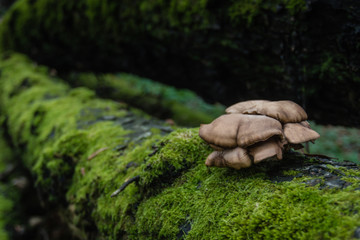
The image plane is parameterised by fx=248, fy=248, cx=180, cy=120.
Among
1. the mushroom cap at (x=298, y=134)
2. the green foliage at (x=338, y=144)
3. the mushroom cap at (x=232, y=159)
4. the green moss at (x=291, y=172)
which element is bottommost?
the green foliage at (x=338, y=144)

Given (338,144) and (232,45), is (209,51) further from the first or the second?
(338,144)

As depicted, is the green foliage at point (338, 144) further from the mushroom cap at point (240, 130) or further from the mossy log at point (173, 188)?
the mushroom cap at point (240, 130)

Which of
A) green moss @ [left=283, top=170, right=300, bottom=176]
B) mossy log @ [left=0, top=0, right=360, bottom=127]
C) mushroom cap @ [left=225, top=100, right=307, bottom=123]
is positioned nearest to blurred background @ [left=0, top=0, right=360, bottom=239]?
mossy log @ [left=0, top=0, right=360, bottom=127]

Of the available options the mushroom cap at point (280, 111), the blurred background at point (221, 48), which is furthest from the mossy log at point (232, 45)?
the mushroom cap at point (280, 111)

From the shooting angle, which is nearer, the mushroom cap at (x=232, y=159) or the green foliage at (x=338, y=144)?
the mushroom cap at (x=232, y=159)

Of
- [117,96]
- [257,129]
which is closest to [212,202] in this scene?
[257,129]
